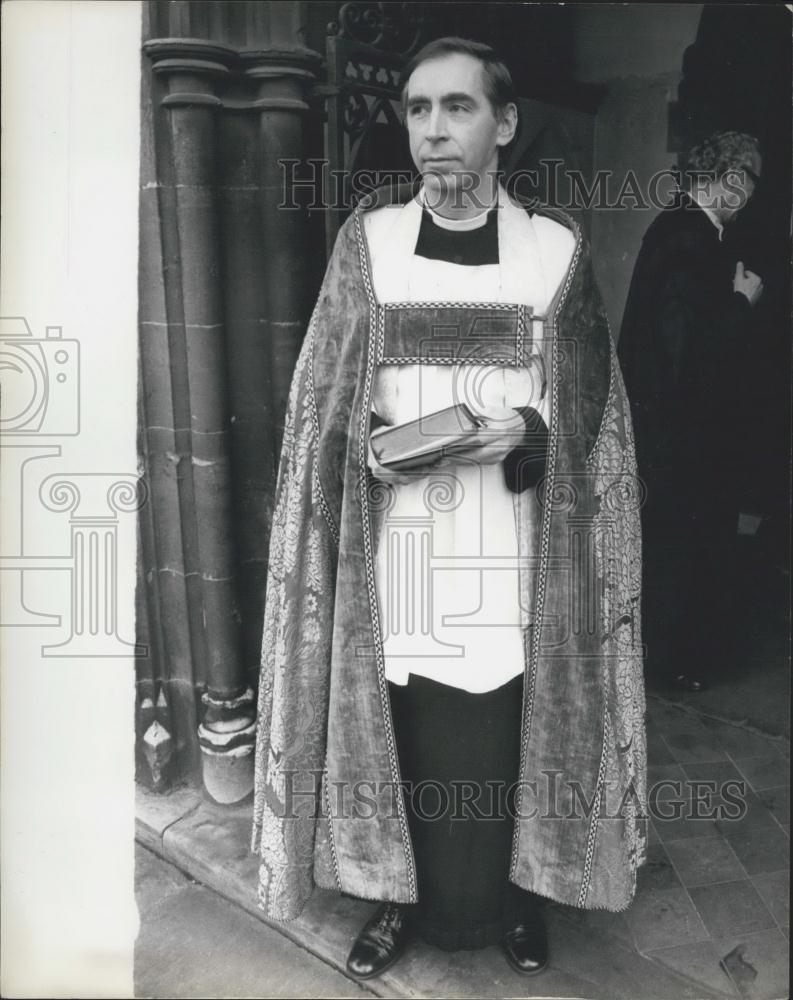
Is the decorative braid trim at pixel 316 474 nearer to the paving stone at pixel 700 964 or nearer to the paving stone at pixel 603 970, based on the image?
the paving stone at pixel 603 970

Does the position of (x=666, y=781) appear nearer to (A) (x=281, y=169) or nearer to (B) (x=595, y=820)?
(B) (x=595, y=820)

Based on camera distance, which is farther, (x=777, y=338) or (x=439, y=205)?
(x=777, y=338)

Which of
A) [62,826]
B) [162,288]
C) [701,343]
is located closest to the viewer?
[62,826]

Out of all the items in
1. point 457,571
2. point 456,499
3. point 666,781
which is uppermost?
point 456,499

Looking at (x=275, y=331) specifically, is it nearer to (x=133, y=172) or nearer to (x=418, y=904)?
(x=133, y=172)

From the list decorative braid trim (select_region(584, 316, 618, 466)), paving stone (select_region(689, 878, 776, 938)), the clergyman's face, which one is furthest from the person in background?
the clergyman's face

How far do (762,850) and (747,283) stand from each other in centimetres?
183

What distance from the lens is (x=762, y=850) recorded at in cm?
297

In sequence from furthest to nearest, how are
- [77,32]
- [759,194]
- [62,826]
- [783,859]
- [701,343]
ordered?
[701,343] < [759,194] < [783,859] < [62,826] < [77,32]

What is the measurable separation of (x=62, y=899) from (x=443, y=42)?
2167mm

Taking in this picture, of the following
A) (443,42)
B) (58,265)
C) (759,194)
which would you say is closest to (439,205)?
(443,42)

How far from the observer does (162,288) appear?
8.77 ft

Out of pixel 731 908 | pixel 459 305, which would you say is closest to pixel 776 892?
pixel 731 908

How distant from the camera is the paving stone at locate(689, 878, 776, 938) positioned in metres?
2.64
